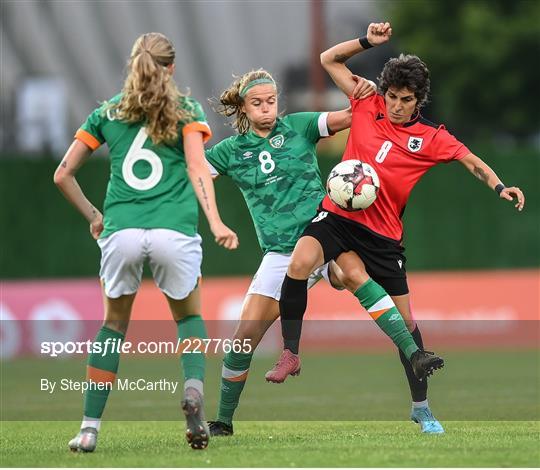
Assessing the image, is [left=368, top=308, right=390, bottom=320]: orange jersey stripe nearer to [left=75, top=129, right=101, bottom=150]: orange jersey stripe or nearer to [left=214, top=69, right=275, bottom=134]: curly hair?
[left=214, top=69, right=275, bottom=134]: curly hair

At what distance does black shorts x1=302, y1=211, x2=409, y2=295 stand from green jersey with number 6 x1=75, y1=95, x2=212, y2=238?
4.66ft

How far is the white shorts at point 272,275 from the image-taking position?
32.2ft

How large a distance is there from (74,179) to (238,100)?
1.75m

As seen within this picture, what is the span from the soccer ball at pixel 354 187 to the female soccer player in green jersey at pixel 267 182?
1.01ft

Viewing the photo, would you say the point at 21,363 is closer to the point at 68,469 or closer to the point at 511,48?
the point at 68,469

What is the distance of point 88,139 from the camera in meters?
8.44

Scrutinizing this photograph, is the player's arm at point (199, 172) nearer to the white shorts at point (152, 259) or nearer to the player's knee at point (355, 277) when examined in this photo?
the white shorts at point (152, 259)

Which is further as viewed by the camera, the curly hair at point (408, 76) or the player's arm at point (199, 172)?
the curly hair at point (408, 76)

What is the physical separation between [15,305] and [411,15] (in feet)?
54.7

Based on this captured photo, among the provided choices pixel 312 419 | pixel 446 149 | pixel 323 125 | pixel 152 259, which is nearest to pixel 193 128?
pixel 152 259

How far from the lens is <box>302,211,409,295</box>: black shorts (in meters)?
9.59

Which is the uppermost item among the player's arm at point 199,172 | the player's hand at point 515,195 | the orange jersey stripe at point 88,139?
the orange jersey stripe at point 88,139

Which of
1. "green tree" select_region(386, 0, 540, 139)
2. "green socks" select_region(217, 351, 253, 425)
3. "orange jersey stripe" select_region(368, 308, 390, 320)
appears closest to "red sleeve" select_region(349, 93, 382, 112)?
"orange jersey stripe" select_region(368, 308, 390, 320)

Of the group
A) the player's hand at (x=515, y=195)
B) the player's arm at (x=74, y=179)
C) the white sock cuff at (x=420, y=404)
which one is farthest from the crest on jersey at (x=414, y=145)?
the player's arm at (x=74, y=179)
